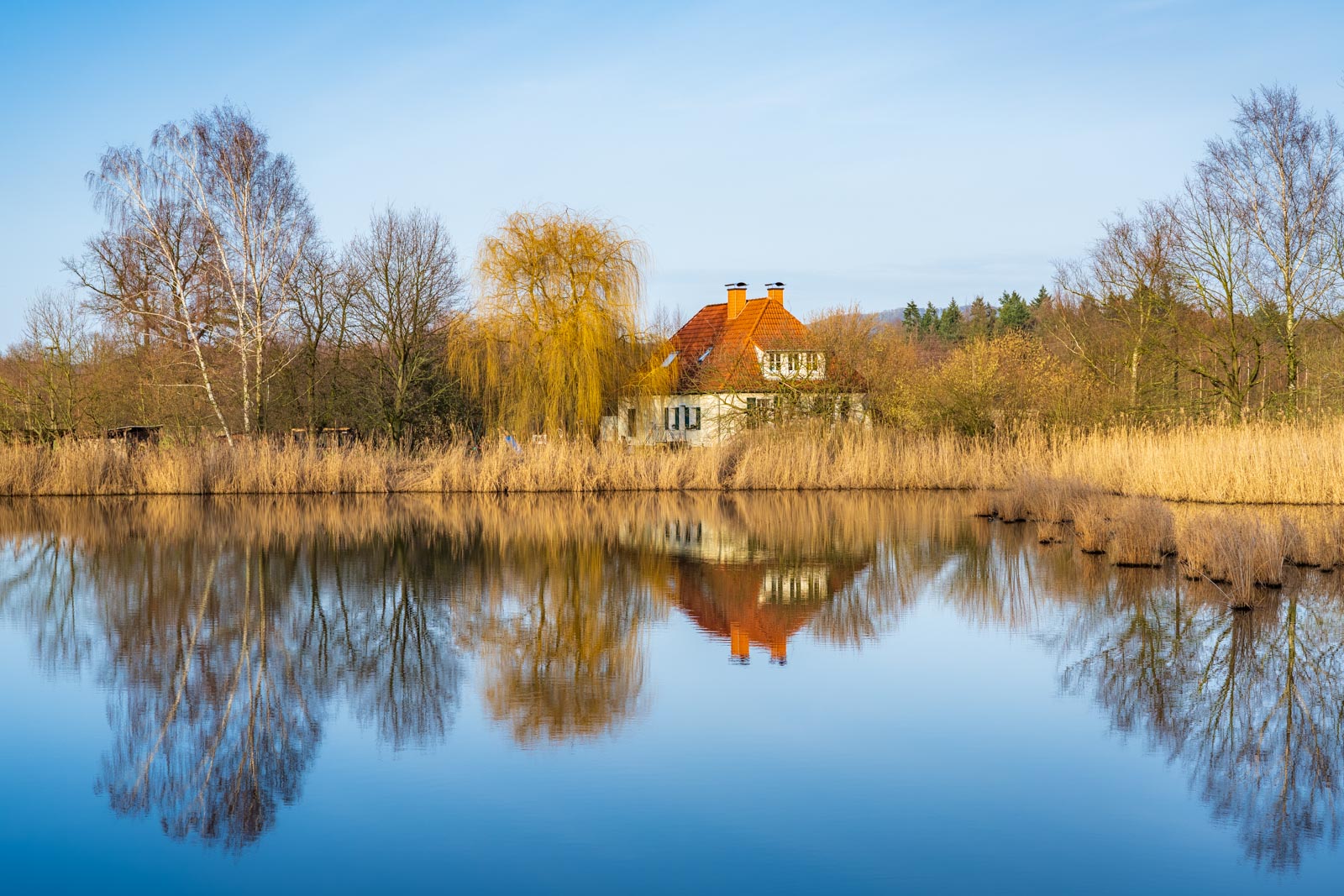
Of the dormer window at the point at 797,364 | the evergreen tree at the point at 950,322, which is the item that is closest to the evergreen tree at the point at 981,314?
the evergreen tree at the point at 950,322

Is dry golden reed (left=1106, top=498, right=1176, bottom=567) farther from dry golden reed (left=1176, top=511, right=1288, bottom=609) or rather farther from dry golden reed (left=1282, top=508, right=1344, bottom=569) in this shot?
dry golden reed (left=1282, top=508, right=1344, bottom=569)

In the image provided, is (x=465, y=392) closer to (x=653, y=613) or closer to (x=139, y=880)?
(x=653, y=613)

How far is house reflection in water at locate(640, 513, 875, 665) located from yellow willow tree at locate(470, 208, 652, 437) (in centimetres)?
1291

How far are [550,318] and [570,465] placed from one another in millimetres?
6390

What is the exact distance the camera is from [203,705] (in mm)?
6938

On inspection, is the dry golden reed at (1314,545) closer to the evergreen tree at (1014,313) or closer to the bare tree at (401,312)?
the bare tree at (401,312)

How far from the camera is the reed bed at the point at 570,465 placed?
82.3ft

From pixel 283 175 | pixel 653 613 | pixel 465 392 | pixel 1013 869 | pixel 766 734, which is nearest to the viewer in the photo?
pixel 1013 869

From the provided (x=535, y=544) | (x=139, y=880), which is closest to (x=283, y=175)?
(x=535, y=544)

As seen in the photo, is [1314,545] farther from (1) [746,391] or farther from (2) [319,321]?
(2) [319,321]

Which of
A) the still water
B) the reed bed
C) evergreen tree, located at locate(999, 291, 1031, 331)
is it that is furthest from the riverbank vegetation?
evergreen tree, located at locate(999, 291, 1031, 331)

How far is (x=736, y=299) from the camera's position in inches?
1719

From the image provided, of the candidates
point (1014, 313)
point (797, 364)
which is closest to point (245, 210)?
point (797, 364)

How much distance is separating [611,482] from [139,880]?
21.7 m
